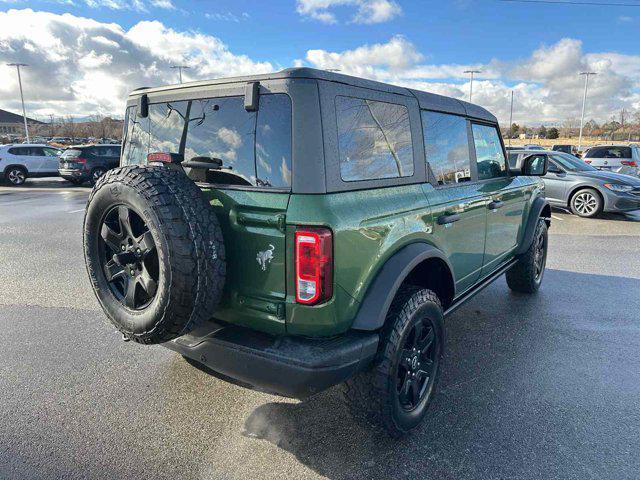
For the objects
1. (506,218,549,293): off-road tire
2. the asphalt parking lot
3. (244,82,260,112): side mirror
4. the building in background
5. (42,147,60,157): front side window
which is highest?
the building in background

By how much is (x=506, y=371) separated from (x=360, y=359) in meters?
1.72

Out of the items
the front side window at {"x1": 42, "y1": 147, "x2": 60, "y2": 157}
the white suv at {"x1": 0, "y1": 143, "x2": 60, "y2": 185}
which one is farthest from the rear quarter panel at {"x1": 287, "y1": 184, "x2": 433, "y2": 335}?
the front side window at {"x1": 42, "y1": 147, "x2": 60, "y2": 157}

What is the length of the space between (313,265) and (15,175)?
20415 millimetres

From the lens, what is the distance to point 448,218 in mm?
3055

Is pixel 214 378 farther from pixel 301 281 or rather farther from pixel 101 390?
pixel 301 281

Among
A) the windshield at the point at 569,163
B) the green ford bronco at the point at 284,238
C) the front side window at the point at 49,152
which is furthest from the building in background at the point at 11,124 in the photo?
the green ford bronco at the point at 284,238

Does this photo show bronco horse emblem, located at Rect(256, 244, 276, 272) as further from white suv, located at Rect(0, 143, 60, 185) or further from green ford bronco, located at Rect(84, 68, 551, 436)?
white suv, located at Rect(0, 143, 60, 185)

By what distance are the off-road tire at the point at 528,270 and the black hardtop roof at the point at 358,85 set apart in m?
1.72

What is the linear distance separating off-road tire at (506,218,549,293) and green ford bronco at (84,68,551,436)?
8.02 ft

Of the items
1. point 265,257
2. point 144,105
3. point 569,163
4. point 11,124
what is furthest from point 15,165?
point 11,124

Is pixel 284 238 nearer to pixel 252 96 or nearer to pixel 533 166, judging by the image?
pixel 252 96

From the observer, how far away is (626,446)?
260 centimetres

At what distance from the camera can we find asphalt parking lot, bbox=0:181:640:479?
2453mm

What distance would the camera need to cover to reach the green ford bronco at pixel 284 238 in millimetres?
2186
